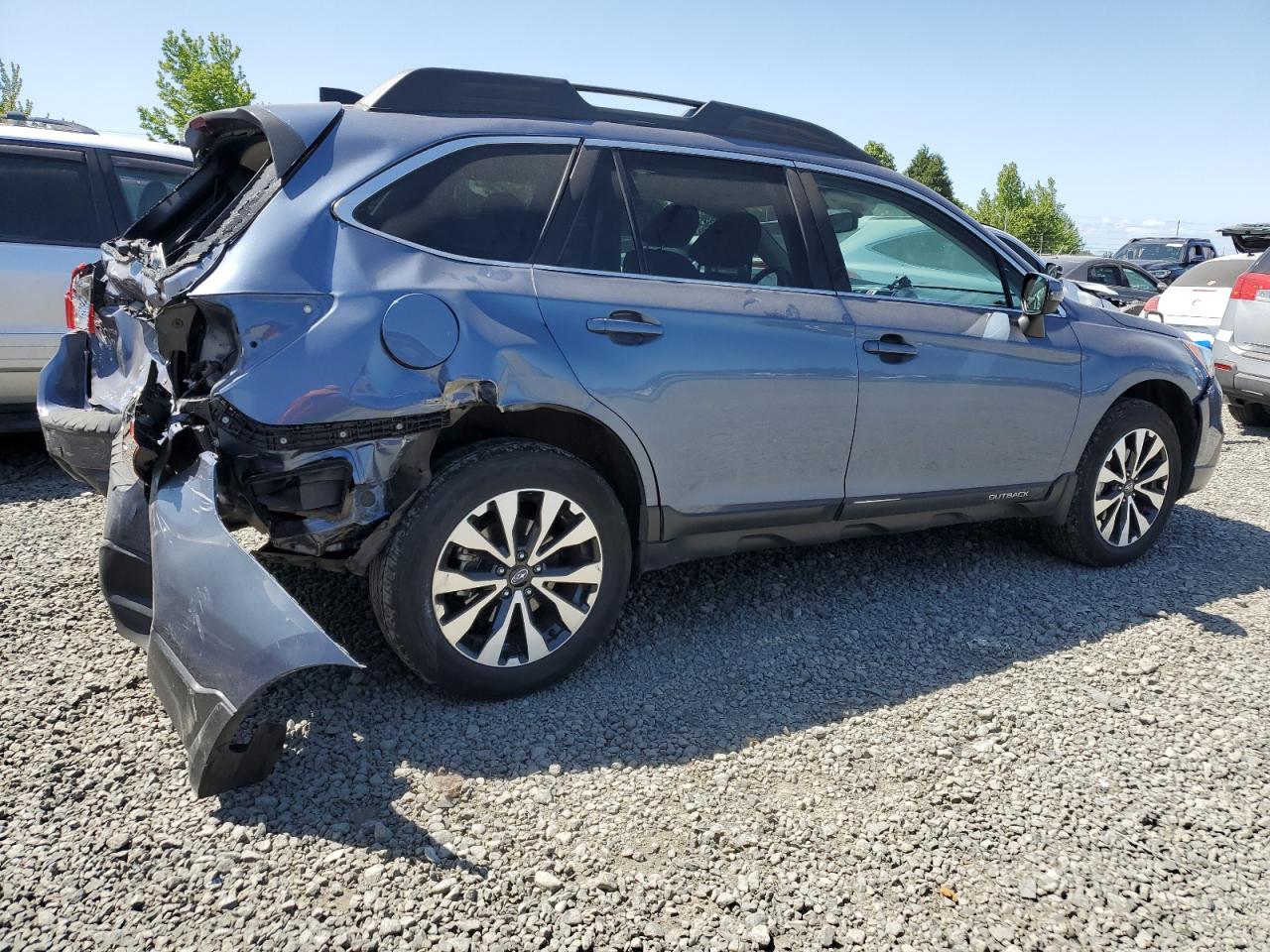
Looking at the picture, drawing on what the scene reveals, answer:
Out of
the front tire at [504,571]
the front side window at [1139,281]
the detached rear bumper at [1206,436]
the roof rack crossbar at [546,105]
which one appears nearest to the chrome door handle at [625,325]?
the front tire at [504,571]

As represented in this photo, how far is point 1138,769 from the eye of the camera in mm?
2955

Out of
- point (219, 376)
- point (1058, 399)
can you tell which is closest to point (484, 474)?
point (219, 376)

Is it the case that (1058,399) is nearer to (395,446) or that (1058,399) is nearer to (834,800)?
(834,800)

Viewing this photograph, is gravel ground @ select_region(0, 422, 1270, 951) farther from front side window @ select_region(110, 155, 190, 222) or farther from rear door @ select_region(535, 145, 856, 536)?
front side window @ select_region(110, 155, 190, 222)

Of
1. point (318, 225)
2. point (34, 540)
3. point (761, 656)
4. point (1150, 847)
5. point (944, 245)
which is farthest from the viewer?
point (34, 540)

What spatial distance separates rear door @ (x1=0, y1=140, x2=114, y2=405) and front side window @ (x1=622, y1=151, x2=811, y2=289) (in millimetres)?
3798

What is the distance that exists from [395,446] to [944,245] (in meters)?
2.56

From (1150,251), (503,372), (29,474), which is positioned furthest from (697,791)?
(1150,251)

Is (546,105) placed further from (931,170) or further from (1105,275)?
(931,170)

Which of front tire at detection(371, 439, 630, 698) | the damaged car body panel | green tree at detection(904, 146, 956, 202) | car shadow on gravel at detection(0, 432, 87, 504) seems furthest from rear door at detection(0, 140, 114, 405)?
green tree at detection(904, 146, 956, 202)

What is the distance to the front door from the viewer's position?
12.4 ft

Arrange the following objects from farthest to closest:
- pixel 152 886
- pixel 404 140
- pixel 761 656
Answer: pixel 761 656 < pixel 404 140 < pixel 152 886

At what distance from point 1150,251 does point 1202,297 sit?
15797mm

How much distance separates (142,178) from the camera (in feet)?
19.0
